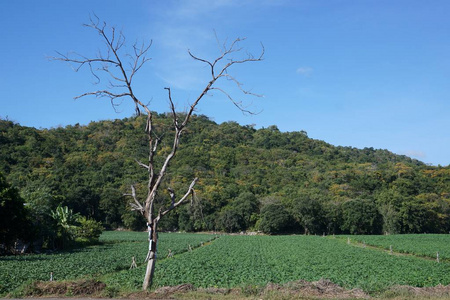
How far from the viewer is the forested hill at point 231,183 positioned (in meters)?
65.4

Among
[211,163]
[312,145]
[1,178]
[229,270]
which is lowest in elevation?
[229,270]

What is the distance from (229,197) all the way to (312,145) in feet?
185

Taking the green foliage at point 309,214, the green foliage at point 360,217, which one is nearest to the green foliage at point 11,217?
the green foliage at point 309,214

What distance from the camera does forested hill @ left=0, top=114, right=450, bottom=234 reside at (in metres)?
65.4

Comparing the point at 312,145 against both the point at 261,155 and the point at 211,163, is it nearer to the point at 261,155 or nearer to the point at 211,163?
the point at 261,155

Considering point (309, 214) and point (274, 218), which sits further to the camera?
point (309, 214)

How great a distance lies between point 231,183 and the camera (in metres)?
82.9

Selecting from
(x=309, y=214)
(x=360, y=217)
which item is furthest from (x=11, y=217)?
(x=360, y=217)

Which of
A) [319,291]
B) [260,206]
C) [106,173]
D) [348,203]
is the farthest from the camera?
Answer: [106,173]

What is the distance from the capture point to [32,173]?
7531 cm

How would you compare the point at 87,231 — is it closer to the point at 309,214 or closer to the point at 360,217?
the point at 309,214

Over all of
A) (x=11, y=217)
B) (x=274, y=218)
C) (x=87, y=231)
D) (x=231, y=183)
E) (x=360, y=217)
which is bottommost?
(x=87, y=231)

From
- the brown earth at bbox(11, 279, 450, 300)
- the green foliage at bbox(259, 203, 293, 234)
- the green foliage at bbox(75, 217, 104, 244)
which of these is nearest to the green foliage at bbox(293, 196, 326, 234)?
the green foliage at bbox(259, 203, 293, 234)

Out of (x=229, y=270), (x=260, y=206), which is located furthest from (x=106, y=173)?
(x=229, y=270)
